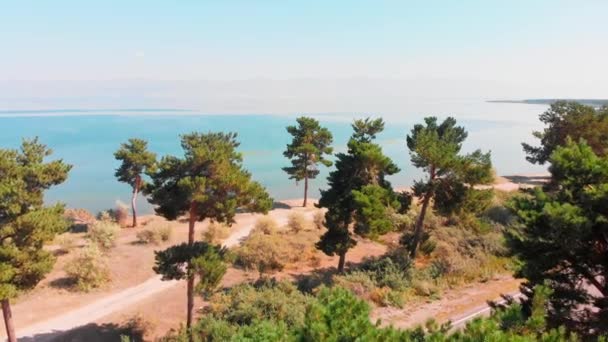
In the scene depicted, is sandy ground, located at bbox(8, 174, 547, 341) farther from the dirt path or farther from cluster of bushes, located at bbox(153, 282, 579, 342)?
cluster of bushes, located at bbox(153, 282, 579, 342)

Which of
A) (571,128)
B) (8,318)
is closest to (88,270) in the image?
(8,318)

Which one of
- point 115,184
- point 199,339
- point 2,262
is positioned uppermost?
point 2,262

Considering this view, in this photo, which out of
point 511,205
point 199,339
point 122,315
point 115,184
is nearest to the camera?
point 511,205

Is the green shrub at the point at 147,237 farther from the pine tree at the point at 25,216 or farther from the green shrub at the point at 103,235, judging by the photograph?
the pine tree at the point at 25,216

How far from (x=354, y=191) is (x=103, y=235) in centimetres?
1798

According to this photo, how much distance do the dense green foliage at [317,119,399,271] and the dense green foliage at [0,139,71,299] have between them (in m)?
11.4

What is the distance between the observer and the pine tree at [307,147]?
36906mm

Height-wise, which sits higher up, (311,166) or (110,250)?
(311,166)

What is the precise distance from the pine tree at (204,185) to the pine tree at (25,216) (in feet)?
10.4

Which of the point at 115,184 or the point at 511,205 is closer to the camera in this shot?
the point at 511,205

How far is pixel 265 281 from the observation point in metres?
22.0

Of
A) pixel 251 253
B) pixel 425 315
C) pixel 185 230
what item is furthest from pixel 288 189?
pixel 425 315

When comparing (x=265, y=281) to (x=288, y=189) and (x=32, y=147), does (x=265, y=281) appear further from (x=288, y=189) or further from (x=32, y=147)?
(x=288, y=189)

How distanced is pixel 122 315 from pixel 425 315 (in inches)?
520
